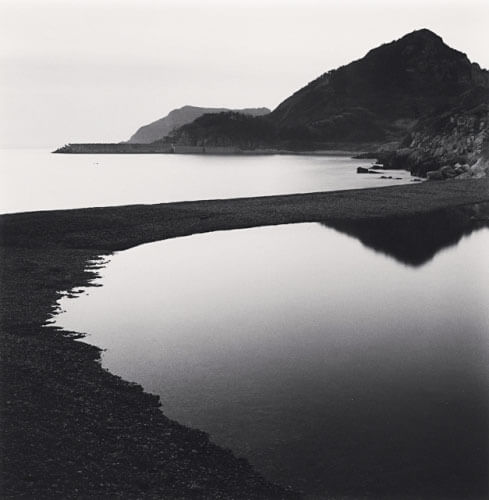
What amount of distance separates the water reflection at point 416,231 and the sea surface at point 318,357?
2195mm

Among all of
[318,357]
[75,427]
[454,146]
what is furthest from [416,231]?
[454,146]

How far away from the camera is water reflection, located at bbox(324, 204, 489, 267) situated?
33.2m

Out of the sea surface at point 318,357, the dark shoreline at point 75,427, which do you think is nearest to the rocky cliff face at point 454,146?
the sea surface at point 318,357

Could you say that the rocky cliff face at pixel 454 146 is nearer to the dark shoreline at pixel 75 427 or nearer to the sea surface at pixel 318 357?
the sea surface at pixel 318 357

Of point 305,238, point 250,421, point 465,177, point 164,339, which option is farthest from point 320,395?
point 465,177

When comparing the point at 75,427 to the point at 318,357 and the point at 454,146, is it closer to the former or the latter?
the point at 318,357

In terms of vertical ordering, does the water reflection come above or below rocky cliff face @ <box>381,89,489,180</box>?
below

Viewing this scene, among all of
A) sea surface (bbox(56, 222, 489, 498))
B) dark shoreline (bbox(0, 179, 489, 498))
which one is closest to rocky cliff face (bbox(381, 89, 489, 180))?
sea surface (bbox(56, 222, 489, 498))

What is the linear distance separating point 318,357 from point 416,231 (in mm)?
25256

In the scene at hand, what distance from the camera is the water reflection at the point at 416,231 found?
109 ft

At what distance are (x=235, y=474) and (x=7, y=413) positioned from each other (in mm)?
4880

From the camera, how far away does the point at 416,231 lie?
39.3 meters

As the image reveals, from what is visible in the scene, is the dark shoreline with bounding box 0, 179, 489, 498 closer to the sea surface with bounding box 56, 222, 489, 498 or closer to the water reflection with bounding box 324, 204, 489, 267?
the sea surface with bounding box 56, 222, 489, 498

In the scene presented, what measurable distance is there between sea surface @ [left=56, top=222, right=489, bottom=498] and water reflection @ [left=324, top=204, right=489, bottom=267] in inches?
86.4
